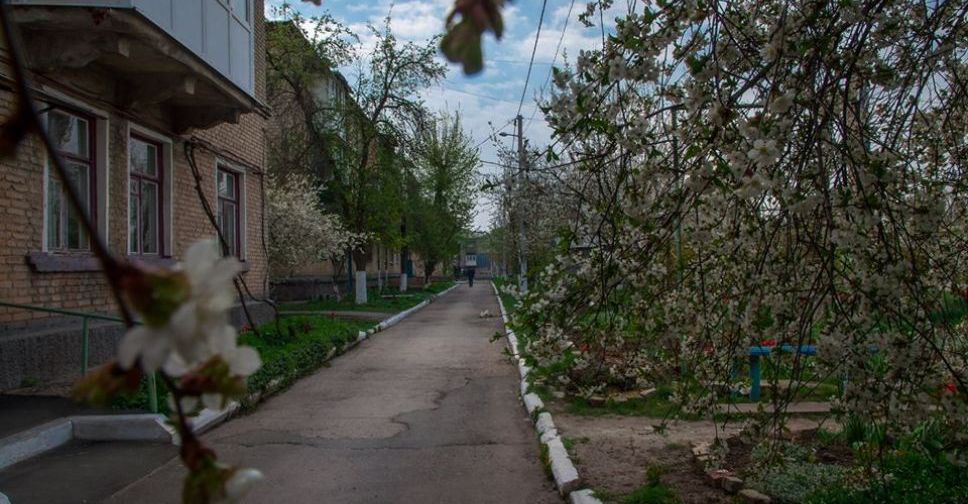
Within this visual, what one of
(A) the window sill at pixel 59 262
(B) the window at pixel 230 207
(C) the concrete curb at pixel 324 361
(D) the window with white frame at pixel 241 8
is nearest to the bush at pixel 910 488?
(C) the concrete curb at pixel 324 361

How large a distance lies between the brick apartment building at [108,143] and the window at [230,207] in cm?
87

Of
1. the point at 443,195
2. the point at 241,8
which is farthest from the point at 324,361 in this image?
the point at 443,195

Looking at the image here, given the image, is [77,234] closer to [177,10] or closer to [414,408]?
[177,10]

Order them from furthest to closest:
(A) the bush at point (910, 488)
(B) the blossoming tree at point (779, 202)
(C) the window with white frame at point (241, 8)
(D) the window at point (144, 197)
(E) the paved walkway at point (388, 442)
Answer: (C) the window with white frame at point (241, 8)
(D) the window at point (144, 197)
(E) the paved walkway at point (388, 442)
(A) the bush at point (910, 488)
(B) the blossoming tree at point (779, 202)

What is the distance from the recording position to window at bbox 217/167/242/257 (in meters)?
14.7

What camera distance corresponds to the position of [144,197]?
1151 cm

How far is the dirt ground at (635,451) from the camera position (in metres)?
5.36

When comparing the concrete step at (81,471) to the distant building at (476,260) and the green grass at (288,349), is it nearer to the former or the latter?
the green grass at (288,349)

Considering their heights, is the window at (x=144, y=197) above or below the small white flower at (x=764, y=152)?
above

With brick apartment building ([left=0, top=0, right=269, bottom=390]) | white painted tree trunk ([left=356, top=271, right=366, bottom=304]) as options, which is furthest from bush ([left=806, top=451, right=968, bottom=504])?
white painted tree trunk ([left=356, top=271, right=366, bottom=304])

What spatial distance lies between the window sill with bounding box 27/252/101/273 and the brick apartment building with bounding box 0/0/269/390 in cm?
1

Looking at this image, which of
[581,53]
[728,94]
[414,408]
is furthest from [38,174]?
[728,94]

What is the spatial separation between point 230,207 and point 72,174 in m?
6.32

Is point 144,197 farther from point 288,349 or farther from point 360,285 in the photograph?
point 360,285
